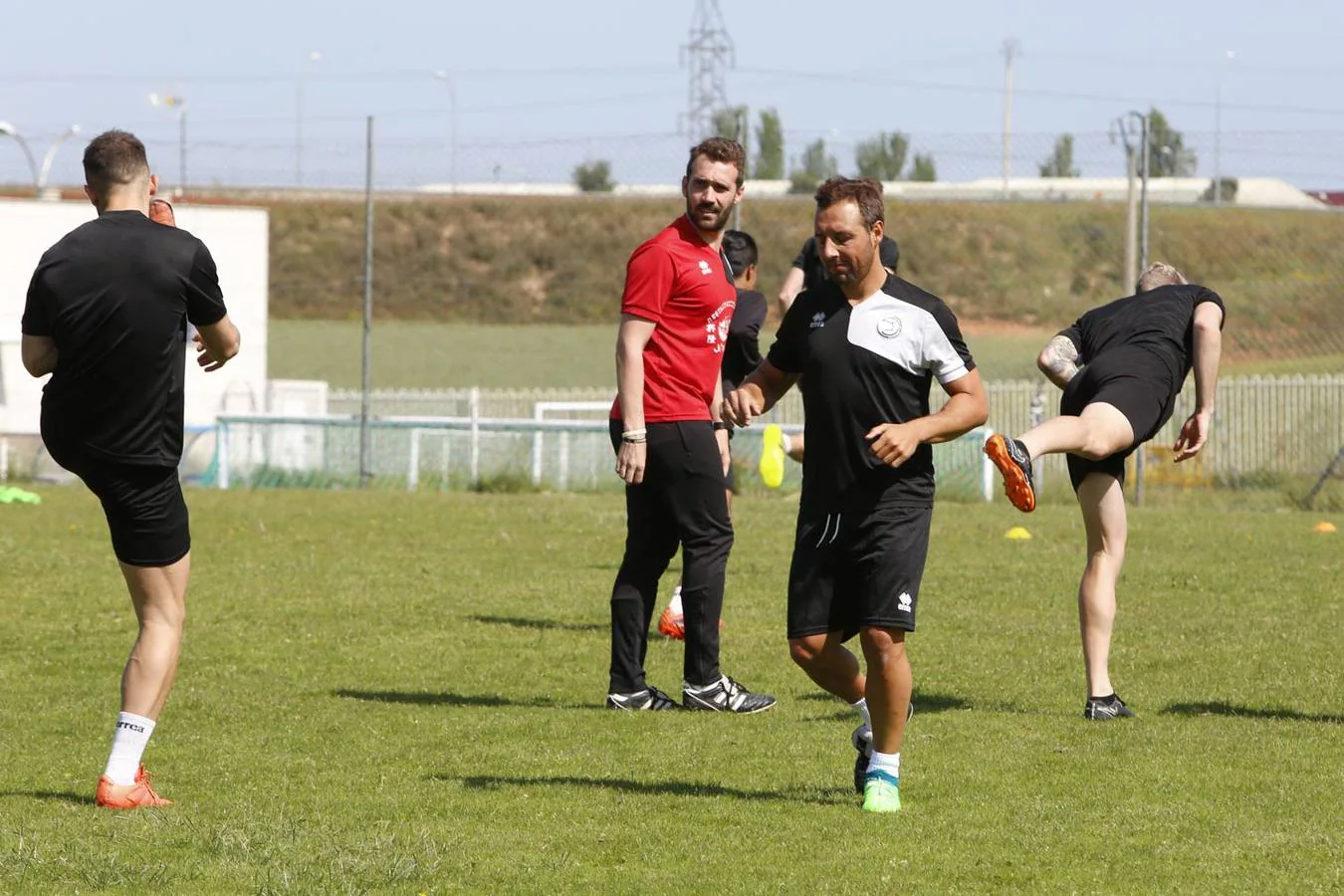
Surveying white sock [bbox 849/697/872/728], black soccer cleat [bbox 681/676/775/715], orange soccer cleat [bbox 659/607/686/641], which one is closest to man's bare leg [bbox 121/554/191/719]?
white sock [bbox 849/697/872/728]

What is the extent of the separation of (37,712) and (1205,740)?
4.36 metres

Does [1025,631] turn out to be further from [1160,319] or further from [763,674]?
[1160,319]

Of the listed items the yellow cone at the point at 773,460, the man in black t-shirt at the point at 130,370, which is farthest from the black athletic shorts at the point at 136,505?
the yellow cone at the point at 773,460

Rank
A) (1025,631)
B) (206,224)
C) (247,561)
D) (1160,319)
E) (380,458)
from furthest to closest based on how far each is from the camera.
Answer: (206,224) < (380,458) < (247,561) < (1025,631) < (1160,319)

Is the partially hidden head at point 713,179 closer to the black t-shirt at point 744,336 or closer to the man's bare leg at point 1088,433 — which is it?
the black t-shirt at point 744,336

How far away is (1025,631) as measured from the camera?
953 centimetres

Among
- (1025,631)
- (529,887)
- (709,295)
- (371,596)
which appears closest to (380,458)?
(371,596)

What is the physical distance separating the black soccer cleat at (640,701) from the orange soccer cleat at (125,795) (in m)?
2.23

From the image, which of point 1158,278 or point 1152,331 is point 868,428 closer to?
point 1152,331

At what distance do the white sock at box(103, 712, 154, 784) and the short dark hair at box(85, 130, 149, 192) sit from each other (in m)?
1.57

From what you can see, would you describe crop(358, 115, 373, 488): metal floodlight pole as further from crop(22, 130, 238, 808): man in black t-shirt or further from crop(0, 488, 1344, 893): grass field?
crop(22, 130, 238, 808): man in black t-shirt

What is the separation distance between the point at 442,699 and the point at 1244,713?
10.4 ft

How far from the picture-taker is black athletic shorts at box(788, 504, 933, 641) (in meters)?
5.36

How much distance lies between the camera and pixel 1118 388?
682 centimetres
